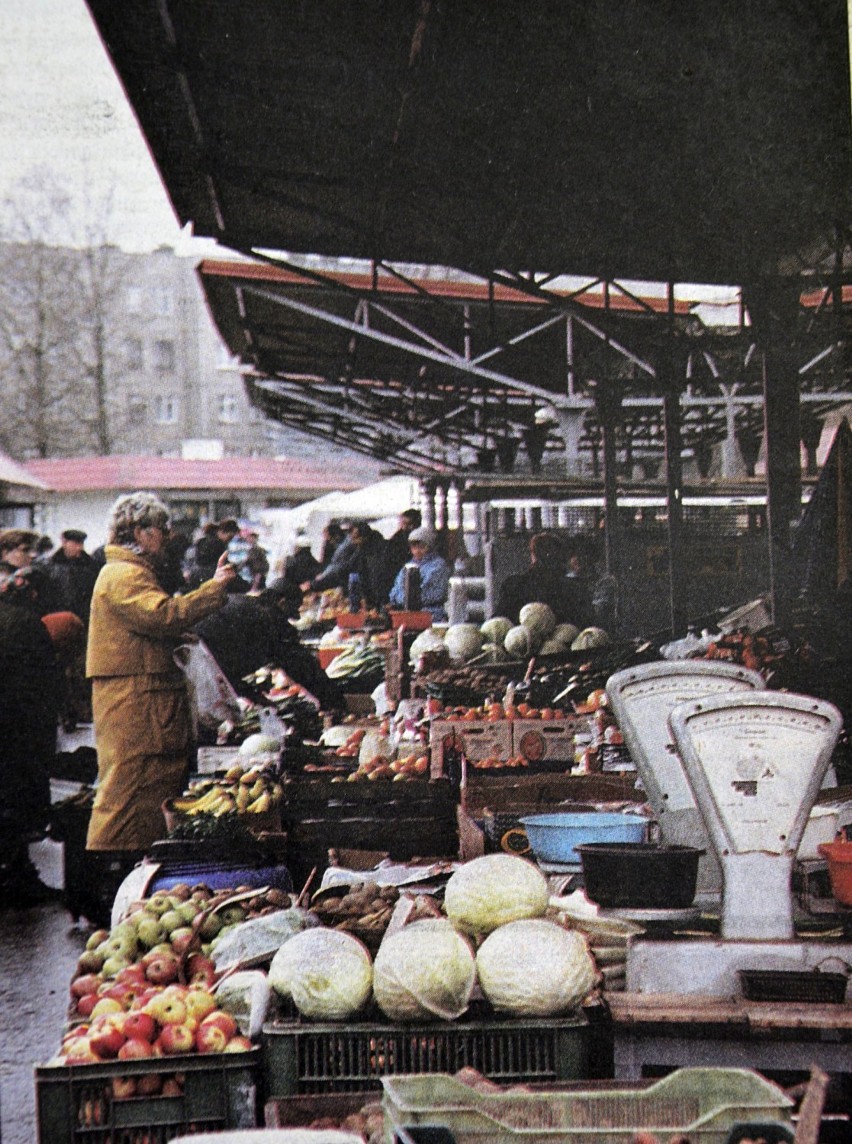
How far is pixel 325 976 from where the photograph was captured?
98.3 inches

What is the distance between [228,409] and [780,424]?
209 cm

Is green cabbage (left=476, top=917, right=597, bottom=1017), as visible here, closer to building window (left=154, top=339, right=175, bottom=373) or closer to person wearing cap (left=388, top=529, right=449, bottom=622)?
person wearing cap (left=388, top=529, right=449, bottom=622)

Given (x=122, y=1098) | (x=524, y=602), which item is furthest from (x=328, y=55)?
(x=122, y=1098)

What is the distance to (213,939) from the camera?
3271 mm

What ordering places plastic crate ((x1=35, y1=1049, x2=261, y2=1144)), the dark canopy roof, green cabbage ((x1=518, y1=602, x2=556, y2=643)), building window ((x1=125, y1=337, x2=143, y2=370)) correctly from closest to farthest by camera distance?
1. plastic crate ((x1=35, y1=1049, x2=261, y2=1144))
2. the dark canopy roof
3. building window ((x1=125, y1=337, x2=143, y2=370))
4. green cabbage ((x1=518, y1=602, x2=556, y2=643))

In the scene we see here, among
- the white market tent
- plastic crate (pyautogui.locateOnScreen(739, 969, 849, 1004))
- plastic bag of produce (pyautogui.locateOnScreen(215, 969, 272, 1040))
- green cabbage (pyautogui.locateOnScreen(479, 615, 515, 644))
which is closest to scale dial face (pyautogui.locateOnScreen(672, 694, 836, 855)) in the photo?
plastic crate (pyautogui.locateOnScreen(739, 969, 849, 1004))

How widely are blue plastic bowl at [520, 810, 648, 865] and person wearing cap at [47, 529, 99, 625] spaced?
1.93 meters

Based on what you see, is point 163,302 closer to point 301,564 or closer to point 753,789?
point 301,564

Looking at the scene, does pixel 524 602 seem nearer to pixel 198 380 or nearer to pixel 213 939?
pixel 198 380

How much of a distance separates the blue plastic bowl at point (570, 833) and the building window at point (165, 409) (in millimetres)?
1953

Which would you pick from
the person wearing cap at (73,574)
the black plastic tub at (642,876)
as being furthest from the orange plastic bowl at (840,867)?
the person wearing cap at (73,574)

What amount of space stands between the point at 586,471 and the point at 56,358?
199 cm

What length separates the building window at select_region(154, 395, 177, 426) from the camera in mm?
4238

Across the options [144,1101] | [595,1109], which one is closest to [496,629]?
[144,1101]
